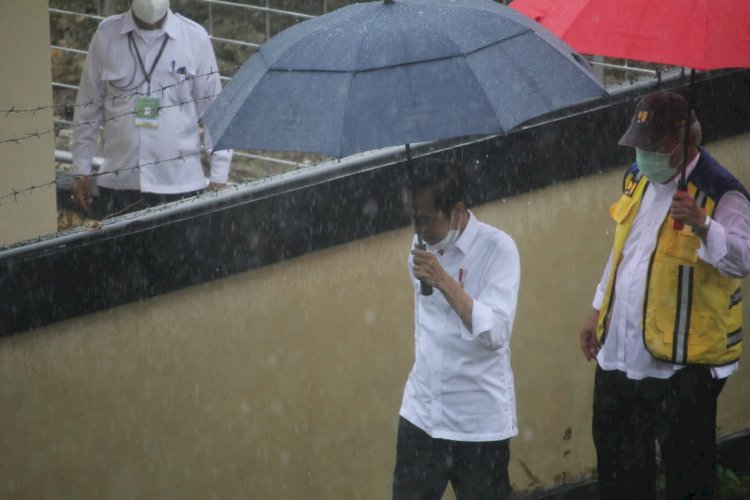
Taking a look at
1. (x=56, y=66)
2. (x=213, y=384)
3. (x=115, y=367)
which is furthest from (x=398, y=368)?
(x=56, y=66)

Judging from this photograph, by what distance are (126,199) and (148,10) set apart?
38.6 inches

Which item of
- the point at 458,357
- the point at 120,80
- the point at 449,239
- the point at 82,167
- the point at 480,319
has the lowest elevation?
the point at 458,357

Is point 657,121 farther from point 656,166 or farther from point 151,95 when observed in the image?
point 151,95

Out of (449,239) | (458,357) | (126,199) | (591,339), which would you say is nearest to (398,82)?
(449,239)

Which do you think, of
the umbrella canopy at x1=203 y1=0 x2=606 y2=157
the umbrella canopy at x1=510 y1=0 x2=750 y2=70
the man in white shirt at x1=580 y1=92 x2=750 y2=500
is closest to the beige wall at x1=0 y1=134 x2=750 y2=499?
the man in white shirt at x1=580 y1=92 x2=750 y2=500

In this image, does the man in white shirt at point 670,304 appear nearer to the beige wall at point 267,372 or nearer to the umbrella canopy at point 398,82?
the umbrella canopy at point 398,82

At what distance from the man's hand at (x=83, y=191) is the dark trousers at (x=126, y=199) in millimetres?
123

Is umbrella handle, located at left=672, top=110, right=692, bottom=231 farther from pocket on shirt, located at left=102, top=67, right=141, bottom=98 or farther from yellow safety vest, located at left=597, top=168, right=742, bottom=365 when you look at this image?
pocket on shirt, located at left=102, top=67, right=141, bottom=98

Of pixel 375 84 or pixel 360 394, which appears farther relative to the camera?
pixel 360 394

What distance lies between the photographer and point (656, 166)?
499 centimetres

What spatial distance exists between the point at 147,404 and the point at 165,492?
42 centimetres

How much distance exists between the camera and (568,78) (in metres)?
4.43

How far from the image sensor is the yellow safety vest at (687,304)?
495 centimetres

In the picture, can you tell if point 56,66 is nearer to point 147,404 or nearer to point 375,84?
point 147,404
